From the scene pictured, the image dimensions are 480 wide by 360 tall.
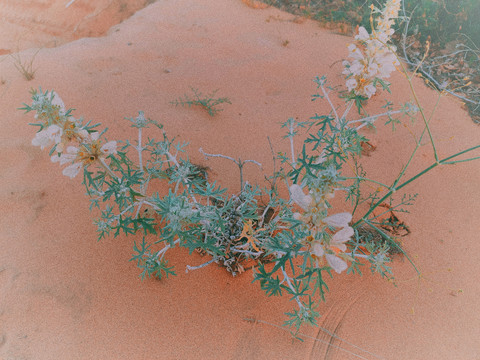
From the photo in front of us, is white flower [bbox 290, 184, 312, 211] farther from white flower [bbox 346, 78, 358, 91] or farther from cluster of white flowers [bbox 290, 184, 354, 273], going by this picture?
white flower [bbox 346, 78, 358, 91]

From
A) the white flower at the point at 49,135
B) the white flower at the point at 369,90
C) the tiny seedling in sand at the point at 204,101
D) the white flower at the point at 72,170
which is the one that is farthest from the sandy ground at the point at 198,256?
the white flower at the point at 369,90

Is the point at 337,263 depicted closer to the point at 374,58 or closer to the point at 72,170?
the point at 72,170

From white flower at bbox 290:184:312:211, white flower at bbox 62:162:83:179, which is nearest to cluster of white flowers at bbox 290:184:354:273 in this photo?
→ white flower at bbox 290:184:312:211

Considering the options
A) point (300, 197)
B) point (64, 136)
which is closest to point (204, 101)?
point (64, 136)

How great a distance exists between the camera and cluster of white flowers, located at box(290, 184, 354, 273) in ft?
3.95

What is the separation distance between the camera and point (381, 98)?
12.5 feet

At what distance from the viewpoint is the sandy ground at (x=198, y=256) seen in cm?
196

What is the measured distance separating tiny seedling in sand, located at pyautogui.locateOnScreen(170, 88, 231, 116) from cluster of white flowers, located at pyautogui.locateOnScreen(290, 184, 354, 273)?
7.40 feet

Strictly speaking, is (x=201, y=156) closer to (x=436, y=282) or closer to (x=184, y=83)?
(x=184, y=83)

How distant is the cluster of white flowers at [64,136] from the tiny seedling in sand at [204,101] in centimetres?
186

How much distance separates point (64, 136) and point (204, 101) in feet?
6.73

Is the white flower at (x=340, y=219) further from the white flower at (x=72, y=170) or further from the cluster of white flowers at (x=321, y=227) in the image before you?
the white flower at (x=72, y=170)

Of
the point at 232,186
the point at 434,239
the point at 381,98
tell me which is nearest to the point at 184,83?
the point at 232,186

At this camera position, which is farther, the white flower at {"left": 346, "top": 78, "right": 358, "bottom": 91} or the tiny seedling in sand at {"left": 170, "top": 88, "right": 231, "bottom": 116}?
the tiny seedling in sand at {"left": 170, "top": 88, "right": 231, "bottom": 116}
